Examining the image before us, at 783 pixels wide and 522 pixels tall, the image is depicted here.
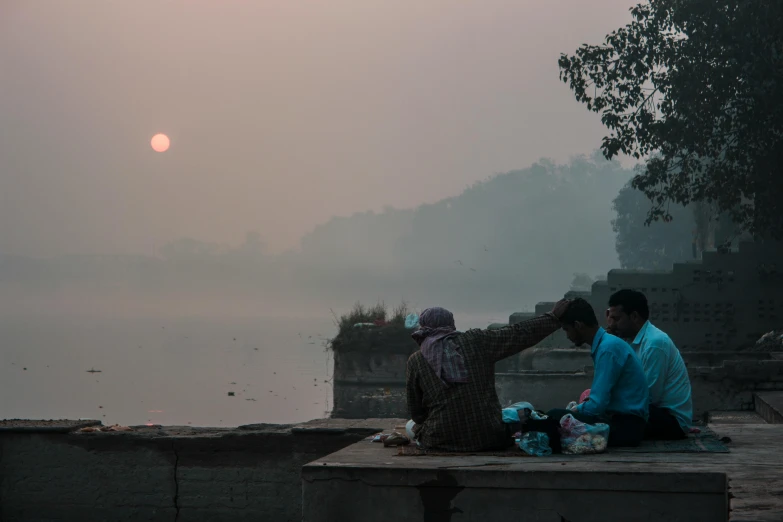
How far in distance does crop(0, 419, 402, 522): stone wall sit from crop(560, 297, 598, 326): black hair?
2.43 m

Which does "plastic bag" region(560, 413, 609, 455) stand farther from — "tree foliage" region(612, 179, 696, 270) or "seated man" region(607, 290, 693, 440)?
"tree foliage" region(612, 179, 696, 270)

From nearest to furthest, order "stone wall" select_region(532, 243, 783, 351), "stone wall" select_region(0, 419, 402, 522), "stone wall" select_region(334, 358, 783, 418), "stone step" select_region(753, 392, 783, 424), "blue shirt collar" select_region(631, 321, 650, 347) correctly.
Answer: "blue shirt collar" select_region(631, 321, 650, 347), "stone wall" select_region(0, 419, 402, 522), "stone step" select_region(753, 392, 783, 424), "stone wall" select_region(334, 358, 783, 418), "stone wall" select_region(532, 243, 783, 351)

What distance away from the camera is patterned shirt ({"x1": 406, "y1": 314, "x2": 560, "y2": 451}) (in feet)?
19.4

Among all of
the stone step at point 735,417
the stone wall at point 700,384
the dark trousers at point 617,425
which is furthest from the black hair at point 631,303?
the stone wall at point 700,384

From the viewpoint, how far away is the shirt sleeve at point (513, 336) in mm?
5996

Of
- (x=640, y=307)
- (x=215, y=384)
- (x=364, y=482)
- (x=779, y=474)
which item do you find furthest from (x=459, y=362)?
(x=215, y=384)

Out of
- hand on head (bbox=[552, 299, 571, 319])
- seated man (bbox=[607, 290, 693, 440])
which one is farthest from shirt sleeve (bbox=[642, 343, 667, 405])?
hand on head (bbox=[552, 299, 571, 319])

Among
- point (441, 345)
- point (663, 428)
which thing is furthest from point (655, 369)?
point (441, 345)

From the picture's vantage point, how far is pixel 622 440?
5934 mm

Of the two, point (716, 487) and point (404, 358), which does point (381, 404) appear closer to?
point (404, 358)

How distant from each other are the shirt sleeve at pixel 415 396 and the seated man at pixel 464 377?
31 mm

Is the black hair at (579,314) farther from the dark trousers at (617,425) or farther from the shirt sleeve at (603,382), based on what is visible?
the dark trousers at (617,425)

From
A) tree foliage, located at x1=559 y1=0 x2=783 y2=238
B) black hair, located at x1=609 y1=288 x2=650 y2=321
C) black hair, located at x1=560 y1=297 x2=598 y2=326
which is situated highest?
tree foliage, located at x1=559 y1=0 x2=783 y2=238

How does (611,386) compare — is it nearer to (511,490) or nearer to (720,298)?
(511,490)
